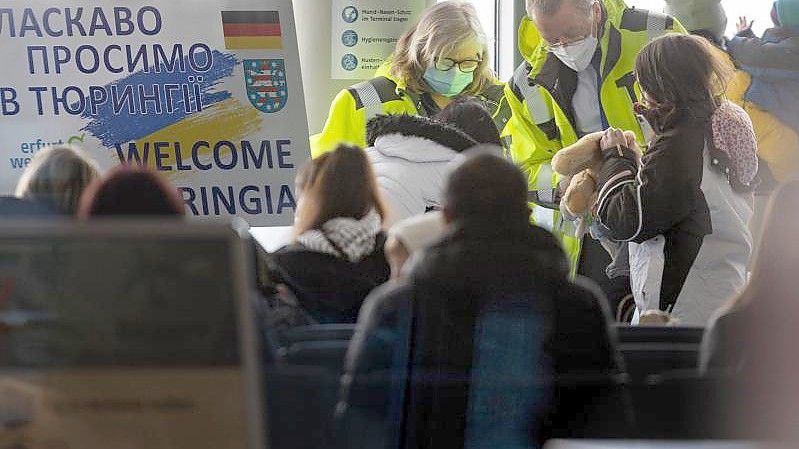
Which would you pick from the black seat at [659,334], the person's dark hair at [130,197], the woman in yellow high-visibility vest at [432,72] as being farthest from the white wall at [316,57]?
the person's dark hair at [130,197]

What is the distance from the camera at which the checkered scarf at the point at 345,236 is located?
7.60ft

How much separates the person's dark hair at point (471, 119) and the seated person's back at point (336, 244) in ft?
1.56

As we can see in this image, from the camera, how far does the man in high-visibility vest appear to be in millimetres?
3688

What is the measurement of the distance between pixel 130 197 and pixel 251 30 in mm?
1737

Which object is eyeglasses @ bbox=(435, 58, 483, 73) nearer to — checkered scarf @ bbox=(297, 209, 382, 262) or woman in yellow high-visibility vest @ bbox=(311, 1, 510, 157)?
woman in yellow high-visibility vest @ bbox=(311, 1, 510, 157)

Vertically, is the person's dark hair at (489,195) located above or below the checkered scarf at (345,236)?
above

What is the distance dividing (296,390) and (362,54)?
2.75 meters

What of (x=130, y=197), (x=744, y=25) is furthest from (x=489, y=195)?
(x=744, y=25)

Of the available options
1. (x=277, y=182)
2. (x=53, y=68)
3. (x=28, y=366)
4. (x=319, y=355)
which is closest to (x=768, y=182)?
(x=277, y=182)

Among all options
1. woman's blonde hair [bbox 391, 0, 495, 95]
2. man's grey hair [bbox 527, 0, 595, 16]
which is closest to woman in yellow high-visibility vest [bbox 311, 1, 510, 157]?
woman's blonde hair [bbox 391, 0, 495, 95]

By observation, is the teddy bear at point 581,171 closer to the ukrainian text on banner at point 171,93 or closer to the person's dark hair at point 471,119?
the person's dark hair at point 471,119

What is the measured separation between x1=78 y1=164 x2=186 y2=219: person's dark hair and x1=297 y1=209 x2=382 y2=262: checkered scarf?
0.62 m

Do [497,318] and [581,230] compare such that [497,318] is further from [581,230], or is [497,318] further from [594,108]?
[594,108]

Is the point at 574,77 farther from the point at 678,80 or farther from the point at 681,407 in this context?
the point at 681,407
